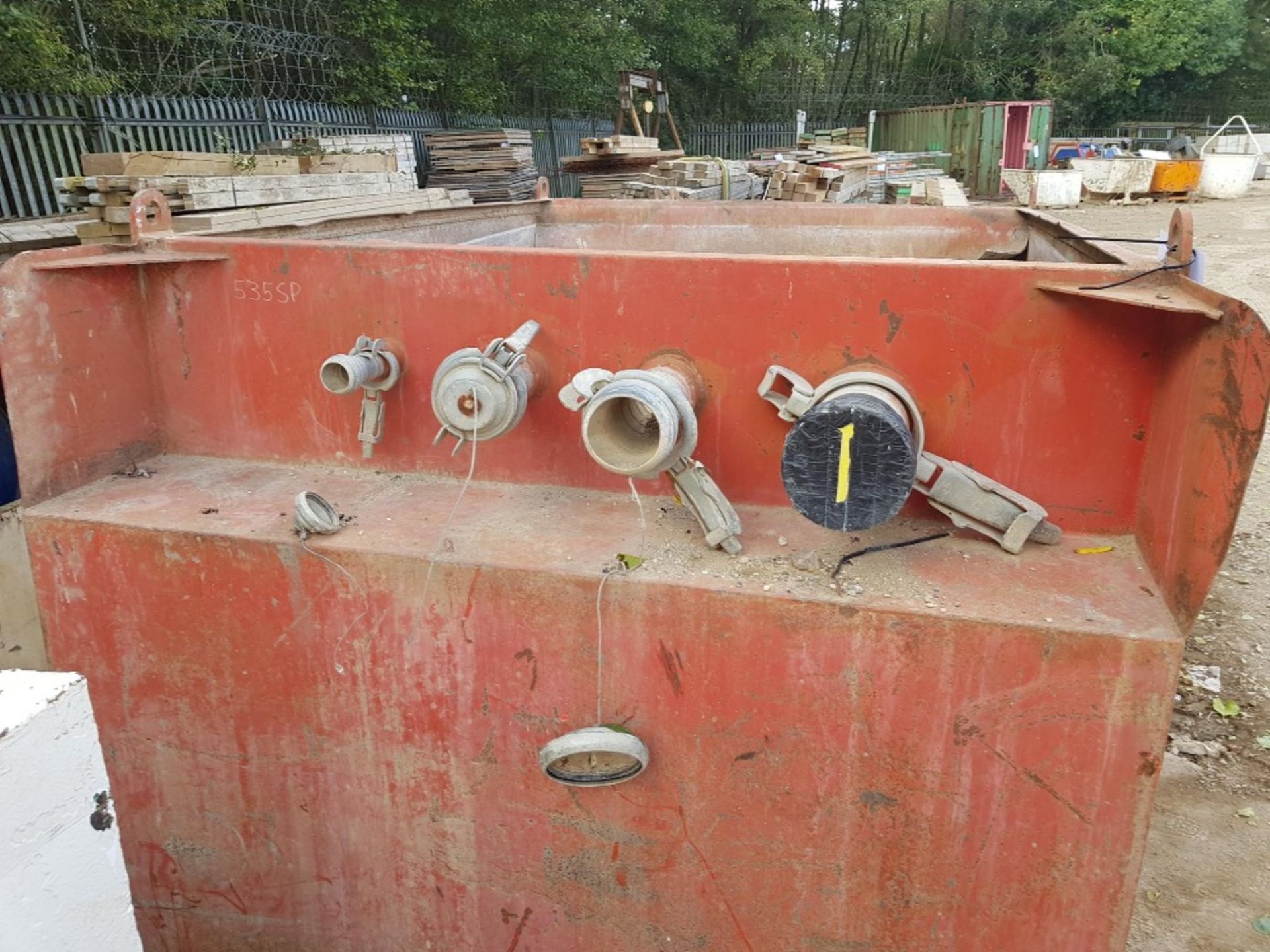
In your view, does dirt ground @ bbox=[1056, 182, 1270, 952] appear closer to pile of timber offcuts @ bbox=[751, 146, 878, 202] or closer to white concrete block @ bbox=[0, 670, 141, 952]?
white concrete block @ bbox=[0, 670, 141, 952]

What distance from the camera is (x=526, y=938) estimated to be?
274cm

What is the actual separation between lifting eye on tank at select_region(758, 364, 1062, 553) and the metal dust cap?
2.47 ft

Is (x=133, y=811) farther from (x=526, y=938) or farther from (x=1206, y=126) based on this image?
(x=1206, y=126)

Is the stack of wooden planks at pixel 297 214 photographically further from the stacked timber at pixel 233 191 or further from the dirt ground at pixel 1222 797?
the dirt ground at pixel 1222 797

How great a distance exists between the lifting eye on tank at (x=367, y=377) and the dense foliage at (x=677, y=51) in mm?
8465

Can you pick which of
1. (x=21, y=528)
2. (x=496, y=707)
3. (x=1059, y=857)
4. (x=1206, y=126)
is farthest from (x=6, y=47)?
(x=1206, y=126)

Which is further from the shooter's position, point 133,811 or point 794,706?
point 133,811

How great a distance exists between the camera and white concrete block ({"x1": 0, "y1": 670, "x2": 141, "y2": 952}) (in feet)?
4.54

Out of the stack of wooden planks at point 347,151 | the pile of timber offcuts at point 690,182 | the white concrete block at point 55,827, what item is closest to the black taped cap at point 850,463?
the white concrete block at point 55,827

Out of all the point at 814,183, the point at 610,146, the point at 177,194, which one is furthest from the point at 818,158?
the point at 177,194

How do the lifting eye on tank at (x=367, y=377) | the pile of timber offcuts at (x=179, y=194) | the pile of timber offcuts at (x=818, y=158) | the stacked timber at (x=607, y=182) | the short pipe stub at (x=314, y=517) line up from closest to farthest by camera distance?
1. the short pipe stub at (x=314, y=517)
2. the lifting eye on tank at (x=367, y=377)
3. the pile of timber offcuts at (x=179, y=194)
4. the stacked timber at (x=607, y=182)
5. the pile of timber offcuts at (x=818, y=158)

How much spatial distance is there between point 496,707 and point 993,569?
1.38 metres

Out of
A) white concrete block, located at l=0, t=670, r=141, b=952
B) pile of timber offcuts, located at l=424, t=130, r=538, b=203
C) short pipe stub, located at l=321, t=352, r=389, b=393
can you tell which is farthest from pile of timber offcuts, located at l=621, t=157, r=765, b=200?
white concrete block, located at l=0, t=670, r=141, b=952

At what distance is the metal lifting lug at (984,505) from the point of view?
242 centimetres
